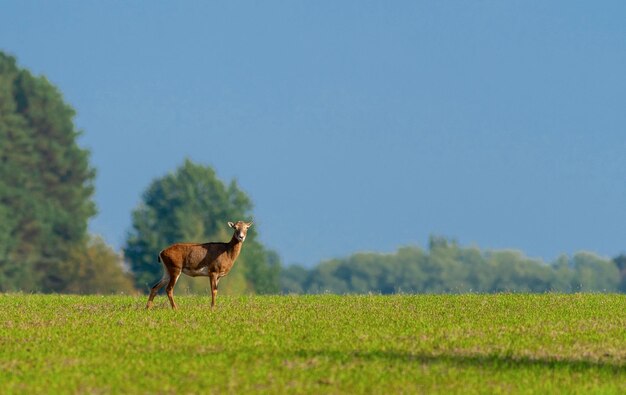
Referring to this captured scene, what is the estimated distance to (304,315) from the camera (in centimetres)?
2534

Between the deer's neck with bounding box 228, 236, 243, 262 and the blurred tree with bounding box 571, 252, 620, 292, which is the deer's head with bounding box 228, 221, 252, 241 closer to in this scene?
the deer's neck with bounding box 228, 236, 243, 262

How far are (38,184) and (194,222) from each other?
533 inches

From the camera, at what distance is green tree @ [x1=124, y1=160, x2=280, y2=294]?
97188 mm

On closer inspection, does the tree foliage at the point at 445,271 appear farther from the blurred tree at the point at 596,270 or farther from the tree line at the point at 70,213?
the tree line at the point at 70,213

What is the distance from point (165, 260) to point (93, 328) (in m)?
4.44

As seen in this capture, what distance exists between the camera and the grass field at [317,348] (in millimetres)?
16312

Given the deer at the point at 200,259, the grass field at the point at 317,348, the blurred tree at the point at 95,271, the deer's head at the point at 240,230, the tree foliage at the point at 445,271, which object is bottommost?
the grass field at the point at 317,348

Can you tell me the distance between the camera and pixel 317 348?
19.5 meters

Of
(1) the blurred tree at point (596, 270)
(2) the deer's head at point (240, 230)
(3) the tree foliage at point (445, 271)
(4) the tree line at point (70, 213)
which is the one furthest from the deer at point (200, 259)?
(1) the blurred tree at point (596, 270)

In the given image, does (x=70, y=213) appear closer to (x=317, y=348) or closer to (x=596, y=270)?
(x=317, y=348)

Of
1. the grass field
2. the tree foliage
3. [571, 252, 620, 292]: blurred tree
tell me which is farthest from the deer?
[571, 252, 620, 292]: blurred tree

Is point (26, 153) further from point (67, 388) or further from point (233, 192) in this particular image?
point (67, 388)

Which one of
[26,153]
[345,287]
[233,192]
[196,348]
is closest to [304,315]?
[196,348]

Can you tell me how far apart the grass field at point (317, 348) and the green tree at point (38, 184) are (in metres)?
60.1
